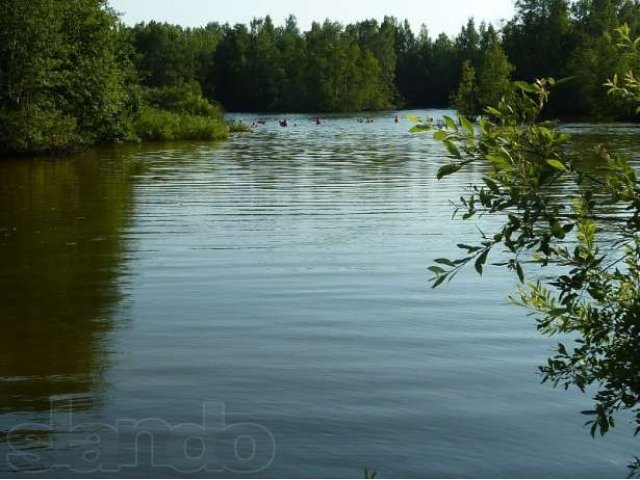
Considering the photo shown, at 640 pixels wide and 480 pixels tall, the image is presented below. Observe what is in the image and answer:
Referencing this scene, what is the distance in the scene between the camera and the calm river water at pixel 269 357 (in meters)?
6.42

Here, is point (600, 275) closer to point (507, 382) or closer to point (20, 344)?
point (507, 382)

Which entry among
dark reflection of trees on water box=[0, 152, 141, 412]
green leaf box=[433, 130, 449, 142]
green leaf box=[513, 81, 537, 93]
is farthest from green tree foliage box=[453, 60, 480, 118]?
green leaf box=[433, 130, 449, 142]

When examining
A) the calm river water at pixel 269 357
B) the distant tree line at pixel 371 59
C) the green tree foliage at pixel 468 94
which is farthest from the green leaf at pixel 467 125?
the distant tree line at pixel 371 59

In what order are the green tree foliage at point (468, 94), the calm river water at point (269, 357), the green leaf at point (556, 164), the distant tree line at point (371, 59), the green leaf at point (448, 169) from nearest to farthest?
1. the green leaf at point (556, 164)
2. the green leaf at point (448, 169)
3. the calm river water at point (269, 357)
4. the green tree foliage at point (468, 94)
5. the distant tree line at point (371, 59)

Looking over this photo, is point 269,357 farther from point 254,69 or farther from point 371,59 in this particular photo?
point 371,59

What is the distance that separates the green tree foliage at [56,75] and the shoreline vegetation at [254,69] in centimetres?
6

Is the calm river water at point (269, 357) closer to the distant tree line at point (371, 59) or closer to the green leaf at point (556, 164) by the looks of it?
the green leaf at point (556, 164)

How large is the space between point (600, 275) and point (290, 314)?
21.0 ft

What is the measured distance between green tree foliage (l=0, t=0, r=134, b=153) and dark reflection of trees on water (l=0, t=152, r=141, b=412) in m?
12.4

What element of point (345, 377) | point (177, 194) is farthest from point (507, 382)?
point (177, 194)

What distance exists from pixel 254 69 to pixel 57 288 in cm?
11765

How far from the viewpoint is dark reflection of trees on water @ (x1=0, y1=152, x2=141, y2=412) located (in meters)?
8.01

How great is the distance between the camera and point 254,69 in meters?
127

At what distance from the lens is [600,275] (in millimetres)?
4242
